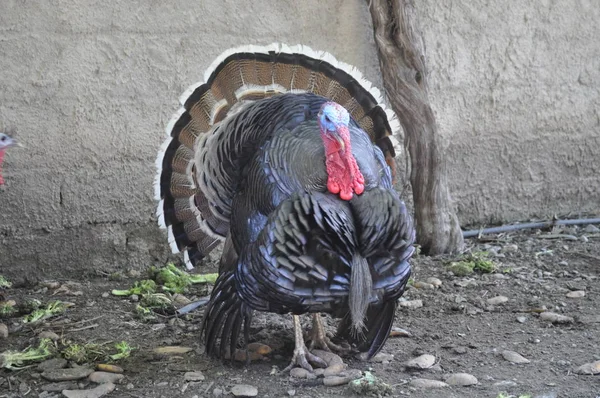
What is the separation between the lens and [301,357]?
13.5 ft

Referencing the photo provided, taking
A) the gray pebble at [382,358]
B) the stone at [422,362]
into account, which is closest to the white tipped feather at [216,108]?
the gray pebble at [382,358]

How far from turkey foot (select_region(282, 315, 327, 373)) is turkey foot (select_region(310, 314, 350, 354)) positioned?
0.19 metres

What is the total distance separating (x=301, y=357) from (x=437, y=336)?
842 mm

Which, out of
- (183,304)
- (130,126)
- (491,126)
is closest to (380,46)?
(491,126)

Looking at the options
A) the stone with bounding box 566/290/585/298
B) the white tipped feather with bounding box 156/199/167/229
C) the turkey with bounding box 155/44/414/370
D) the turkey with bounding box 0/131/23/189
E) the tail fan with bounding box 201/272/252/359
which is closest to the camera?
the turkey with bounding box 155/44/414/370

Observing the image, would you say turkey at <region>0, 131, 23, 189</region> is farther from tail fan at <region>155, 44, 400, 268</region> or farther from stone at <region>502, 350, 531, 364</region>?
stone at <region>502, 350, 531, 364</region>

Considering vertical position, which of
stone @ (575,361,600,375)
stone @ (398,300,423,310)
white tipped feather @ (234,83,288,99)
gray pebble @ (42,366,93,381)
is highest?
white tipped feather @ (234,83,288,99)

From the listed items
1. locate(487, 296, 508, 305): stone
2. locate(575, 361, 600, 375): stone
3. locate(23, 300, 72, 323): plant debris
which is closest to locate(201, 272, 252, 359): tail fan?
locate(23, 300, 72, 323): plant debris

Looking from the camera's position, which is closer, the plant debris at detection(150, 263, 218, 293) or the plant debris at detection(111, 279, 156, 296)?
the plant debris at detection(111, 279, 156, 296)

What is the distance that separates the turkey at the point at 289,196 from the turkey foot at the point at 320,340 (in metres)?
0.01

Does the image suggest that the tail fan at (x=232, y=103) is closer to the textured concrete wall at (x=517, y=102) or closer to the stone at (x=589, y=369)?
the stone at (x=589, y=369)

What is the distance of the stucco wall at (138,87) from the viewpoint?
5.35 m

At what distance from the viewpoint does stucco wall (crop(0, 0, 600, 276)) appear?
5.35 m

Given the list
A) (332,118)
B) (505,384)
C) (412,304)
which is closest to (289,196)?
(332,118)
